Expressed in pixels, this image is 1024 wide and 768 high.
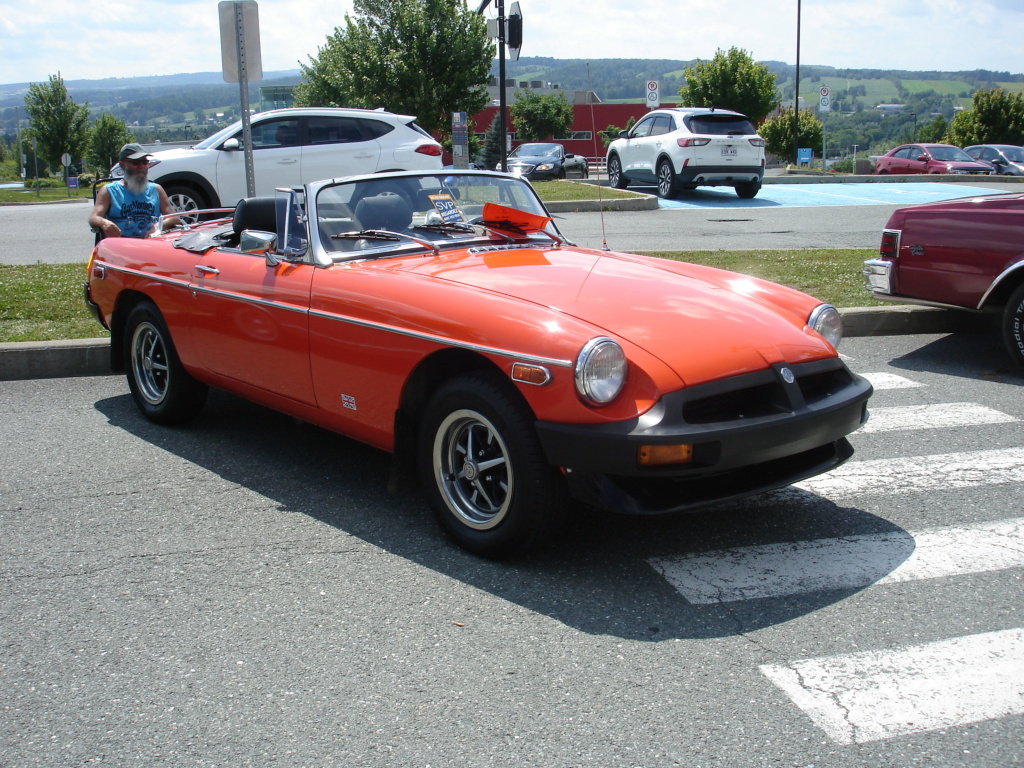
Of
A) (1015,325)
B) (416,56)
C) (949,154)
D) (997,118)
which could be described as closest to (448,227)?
(1015,325)

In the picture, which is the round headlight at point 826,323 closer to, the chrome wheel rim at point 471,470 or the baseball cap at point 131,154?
the chrome wheel rim at point 471,470

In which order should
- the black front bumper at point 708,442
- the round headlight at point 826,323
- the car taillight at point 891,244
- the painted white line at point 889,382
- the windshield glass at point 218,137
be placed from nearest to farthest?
the black front bumper at point 708,442 → the round headlight at point 826,323 → the painted white line at point 889,382 → the car taillight at point 891,244 → the windshield glass at point 218,137

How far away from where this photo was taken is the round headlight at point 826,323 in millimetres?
4316

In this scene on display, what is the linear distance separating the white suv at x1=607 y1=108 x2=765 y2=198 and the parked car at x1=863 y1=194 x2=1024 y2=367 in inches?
455

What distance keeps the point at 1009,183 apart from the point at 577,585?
2742 centimetres

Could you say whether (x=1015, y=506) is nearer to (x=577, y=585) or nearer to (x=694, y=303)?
(x=694, y=303)

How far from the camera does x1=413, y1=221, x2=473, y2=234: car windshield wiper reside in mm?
4875

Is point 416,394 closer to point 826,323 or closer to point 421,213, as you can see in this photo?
point 421,213

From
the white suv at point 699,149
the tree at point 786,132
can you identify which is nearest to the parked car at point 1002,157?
the white suv at point 699,149

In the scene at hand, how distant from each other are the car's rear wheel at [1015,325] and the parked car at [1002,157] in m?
25.7

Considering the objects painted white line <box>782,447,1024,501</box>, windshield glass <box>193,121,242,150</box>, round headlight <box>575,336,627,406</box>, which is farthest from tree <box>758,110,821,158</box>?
round headlight <box>575,336,627,406</box>

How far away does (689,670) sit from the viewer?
3.00 m

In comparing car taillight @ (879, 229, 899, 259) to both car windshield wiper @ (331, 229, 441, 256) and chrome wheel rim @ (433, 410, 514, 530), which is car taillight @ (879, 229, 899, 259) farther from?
chrome wheel rim @ (433, 410, 514, 530)

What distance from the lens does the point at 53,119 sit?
6281 centimetres
